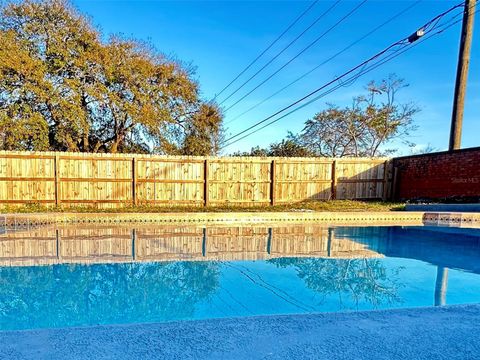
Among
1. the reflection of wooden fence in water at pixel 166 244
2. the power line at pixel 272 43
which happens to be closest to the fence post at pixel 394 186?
the reflection of wooden fence in water at pixel 166 244

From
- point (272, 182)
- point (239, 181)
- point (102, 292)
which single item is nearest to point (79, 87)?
point (239, 181)

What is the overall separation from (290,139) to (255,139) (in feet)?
8.12

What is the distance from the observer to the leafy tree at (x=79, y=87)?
30.7ft

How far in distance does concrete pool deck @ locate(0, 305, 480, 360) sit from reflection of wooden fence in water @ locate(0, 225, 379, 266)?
107 inches

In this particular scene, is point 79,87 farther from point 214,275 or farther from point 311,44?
point 214,275

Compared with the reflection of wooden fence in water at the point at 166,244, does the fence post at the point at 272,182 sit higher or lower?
higher

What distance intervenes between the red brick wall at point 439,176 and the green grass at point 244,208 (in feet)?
3.85

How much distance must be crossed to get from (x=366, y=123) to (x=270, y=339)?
1851 centimetres

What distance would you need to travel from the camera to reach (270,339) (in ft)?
5.80

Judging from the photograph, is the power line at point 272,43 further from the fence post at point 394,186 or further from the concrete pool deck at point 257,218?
the concrete pool deck at point 257,218

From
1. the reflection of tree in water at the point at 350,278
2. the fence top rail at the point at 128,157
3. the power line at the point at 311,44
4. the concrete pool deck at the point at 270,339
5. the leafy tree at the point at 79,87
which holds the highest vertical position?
the power line at the point at 311,44

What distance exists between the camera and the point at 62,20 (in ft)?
32.3

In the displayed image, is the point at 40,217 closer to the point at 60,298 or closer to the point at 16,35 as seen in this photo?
the point at 60,298

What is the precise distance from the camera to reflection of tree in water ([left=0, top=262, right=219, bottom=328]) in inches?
108
